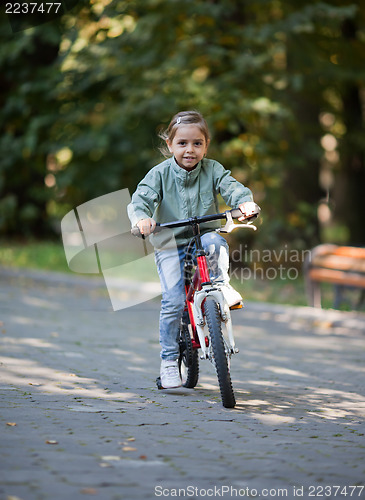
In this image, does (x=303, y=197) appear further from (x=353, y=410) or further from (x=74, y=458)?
(x=74, y=458)

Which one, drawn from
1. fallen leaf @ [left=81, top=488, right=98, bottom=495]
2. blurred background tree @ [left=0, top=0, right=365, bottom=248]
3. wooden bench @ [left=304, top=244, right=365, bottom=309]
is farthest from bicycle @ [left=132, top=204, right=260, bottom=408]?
blurred background tree @ [left=0, top=0, right=365, bottom=248]

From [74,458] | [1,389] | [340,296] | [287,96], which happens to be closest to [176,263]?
[1,389]

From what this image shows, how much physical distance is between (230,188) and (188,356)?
3.87 ft

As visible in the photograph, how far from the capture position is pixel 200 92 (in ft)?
45.9

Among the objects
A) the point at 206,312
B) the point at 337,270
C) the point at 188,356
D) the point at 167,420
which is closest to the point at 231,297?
the point at 206,312

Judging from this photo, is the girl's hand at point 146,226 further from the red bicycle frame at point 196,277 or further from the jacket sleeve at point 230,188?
the jacket sleeve at point 230,188

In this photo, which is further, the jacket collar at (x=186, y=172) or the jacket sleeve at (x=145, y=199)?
the jacket collar at (x=186, y=172)

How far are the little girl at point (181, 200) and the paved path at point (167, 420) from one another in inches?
25.9

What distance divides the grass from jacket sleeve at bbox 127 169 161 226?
6.30m

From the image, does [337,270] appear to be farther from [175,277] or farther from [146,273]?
[175,277]

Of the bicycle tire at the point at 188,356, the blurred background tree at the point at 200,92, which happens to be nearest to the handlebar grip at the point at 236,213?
the bicycle tire at the point at 188,356

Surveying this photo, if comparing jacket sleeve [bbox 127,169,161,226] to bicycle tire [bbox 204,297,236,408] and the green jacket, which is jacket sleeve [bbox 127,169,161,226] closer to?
the green jacket

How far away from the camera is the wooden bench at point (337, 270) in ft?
35.2

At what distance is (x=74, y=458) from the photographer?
400 cm
